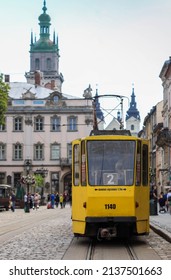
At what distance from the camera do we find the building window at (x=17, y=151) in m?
91.4

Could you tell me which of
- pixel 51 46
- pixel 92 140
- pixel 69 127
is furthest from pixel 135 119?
pixel 92 140

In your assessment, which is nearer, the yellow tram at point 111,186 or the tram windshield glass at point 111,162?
the yellow tram at point 111,186

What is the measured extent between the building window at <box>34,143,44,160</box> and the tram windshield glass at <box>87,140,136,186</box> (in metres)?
73.0

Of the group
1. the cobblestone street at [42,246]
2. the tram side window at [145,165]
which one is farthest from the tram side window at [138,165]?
the cobblestone street at [42,246]

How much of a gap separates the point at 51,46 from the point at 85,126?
7585 centimetres

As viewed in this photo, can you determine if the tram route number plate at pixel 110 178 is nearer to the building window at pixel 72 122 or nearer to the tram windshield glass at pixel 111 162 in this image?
the tram windshield glass at pixel 111 162

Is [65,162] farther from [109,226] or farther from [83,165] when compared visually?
[109,226]

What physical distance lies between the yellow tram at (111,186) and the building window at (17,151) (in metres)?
72.9

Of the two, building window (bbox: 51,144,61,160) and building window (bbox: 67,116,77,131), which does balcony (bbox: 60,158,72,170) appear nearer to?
building window (bbox: 51,144,61,160)

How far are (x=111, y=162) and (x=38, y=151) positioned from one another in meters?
73.7

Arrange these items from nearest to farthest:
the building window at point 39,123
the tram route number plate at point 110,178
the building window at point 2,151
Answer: the tram route number plate at point 110,178, the building window at point 2,151, the building window at point 39,123

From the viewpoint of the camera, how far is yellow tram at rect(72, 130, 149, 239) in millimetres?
17781
